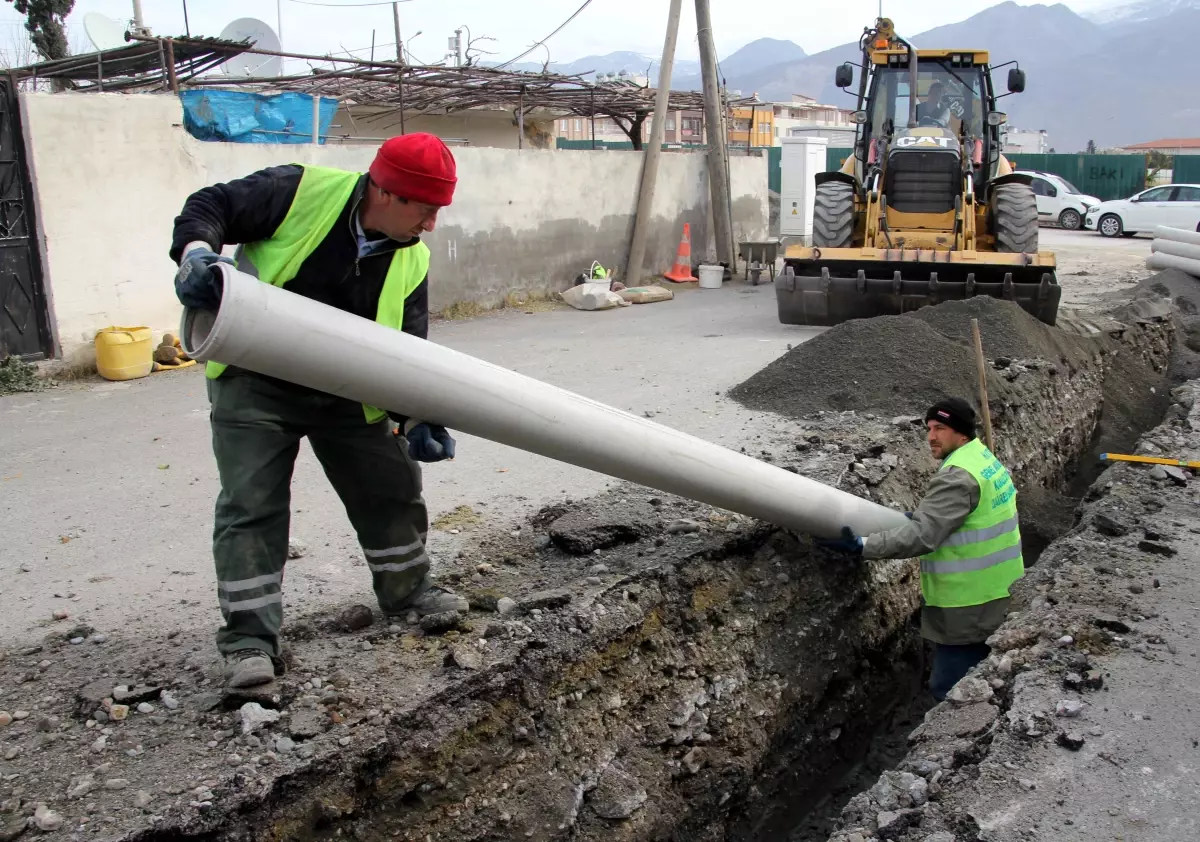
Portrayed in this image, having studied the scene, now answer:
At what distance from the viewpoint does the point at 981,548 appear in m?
4.20

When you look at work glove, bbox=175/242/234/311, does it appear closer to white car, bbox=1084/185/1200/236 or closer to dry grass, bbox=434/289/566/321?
dry grass, bbox=434/289/566/321

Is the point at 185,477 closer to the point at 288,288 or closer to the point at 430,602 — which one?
the point at 430,602

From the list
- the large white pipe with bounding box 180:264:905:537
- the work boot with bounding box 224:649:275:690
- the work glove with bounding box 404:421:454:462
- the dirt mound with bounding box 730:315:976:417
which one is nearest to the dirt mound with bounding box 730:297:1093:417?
the dirt mound with bounding box 730:315:976:417

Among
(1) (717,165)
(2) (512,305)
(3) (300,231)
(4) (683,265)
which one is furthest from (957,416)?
(1) (717,165)

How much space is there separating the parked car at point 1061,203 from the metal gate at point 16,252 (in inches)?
948

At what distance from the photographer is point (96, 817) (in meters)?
2.56

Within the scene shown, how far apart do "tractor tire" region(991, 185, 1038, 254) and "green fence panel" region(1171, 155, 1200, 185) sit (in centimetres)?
2547

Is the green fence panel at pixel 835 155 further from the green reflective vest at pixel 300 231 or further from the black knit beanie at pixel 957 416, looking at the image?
the green reflective vest at pixel 300 231

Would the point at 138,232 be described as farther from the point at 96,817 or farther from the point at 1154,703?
the point at 1154,703

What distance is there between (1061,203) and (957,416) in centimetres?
2496

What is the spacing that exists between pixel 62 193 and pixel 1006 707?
7.70 meters


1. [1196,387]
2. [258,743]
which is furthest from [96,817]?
[1196,387]

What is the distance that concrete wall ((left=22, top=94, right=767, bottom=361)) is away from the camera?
7840mm

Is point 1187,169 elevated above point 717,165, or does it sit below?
below
